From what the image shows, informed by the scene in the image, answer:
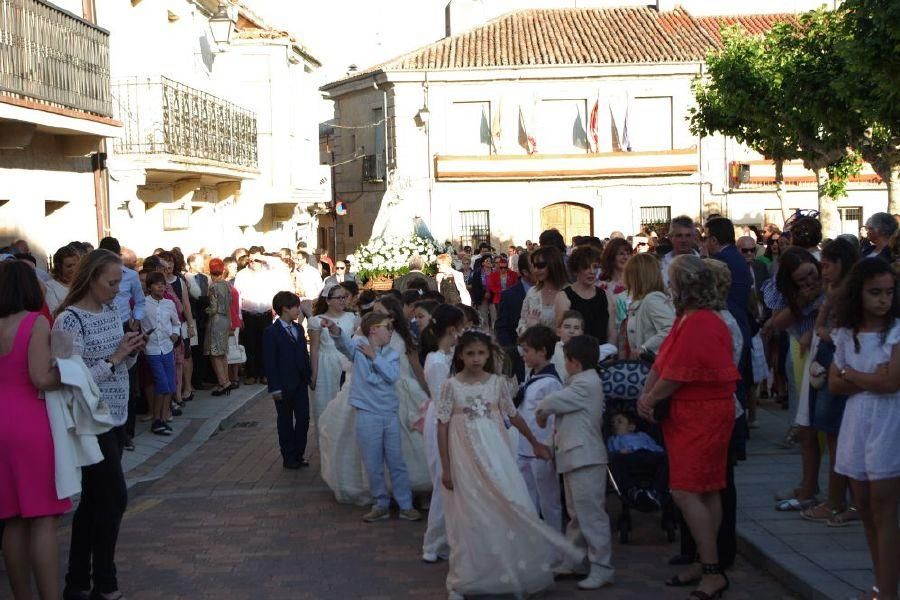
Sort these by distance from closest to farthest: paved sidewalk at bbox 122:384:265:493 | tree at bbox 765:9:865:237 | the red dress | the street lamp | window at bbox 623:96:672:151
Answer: the red dress < paved sidewalk at bbox 122:384:265:493 < tree at bbox 765:9:865:237 < the street lamp < window at bbox 623:96:672:151

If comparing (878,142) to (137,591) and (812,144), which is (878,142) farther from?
(137,591)

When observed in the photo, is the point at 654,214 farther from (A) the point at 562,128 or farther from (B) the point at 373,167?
(B) the point at 373,167

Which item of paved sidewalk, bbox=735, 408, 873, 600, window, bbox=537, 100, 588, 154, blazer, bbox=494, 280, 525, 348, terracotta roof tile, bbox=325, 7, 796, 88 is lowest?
Result: paved sidewalk, bbox=735, 408, 873, 600

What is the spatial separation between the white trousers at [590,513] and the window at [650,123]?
127 ft

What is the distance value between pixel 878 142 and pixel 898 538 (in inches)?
861

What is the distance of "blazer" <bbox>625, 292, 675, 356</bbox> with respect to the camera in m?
9.12

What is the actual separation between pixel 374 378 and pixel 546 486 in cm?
204

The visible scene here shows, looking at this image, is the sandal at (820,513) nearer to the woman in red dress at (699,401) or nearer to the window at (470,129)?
the woman in red dress at (699,401)

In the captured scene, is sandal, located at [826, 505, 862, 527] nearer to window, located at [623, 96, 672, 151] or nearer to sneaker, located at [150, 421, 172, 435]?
sneaker, located at [150, 421, 172, 435]

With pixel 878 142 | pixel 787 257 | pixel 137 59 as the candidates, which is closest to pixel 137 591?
pixel 787 257

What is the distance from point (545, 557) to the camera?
7.23 metres

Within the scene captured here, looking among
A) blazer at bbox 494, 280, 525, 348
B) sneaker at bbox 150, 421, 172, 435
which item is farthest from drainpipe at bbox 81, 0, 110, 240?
blazer at bbox 494, 280, 525, 348

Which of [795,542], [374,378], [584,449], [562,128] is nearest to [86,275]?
[374,378]

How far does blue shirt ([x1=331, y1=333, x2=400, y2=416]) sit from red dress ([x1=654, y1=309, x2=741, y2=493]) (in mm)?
3117
